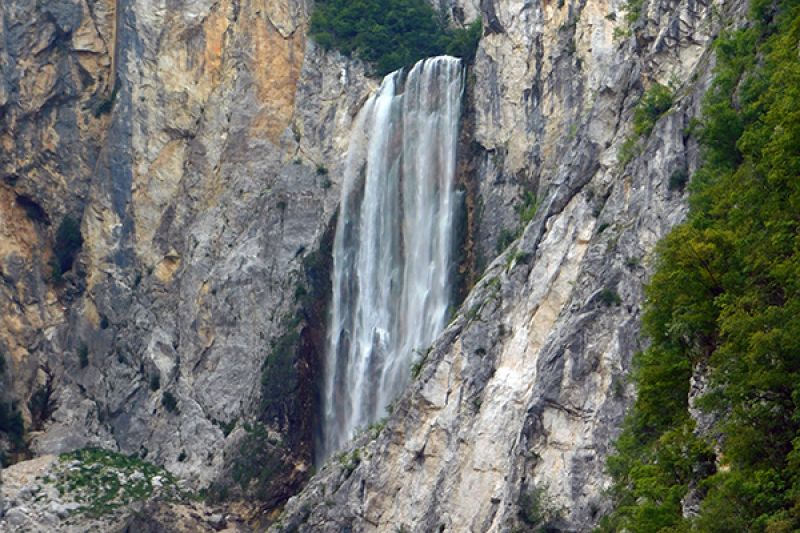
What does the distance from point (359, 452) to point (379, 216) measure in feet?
43.3

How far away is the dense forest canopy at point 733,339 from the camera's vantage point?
41.3 m

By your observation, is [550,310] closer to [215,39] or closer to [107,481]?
[107,481]

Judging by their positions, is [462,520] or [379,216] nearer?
[462,520]

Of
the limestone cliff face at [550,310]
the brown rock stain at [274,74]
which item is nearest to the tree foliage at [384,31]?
the brown rock stain at [274,74]

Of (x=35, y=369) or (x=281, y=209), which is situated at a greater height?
(x=281, y=209)

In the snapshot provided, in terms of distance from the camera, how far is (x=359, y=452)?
230 ft

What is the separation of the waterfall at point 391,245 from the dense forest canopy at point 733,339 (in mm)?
23507

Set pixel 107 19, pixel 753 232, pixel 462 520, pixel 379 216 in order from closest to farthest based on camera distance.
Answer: pixel 753 232 → pixel 462 520 → pixel 379 216 → pixel 107 19

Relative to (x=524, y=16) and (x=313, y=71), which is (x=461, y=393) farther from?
(x=313, y=71)

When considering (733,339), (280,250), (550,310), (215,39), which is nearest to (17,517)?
(280,250)

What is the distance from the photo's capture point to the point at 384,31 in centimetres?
8462

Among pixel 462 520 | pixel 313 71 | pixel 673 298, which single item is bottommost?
pixel 462 520

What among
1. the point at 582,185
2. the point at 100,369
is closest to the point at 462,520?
the point at 582,185

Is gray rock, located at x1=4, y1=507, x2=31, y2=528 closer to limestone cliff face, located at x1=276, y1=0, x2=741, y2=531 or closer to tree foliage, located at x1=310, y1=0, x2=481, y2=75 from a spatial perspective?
limestone cliff face, located at x1=276, y1=0, x2=741, y2=531
